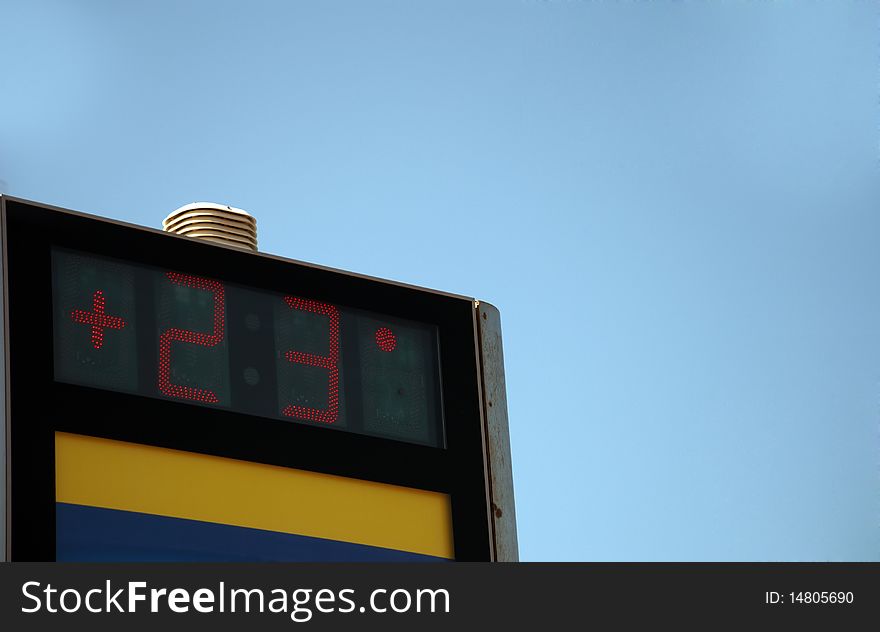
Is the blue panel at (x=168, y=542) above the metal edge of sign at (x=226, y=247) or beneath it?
beneath

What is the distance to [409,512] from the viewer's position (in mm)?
7266

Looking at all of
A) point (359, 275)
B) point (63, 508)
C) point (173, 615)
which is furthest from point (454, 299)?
point (173, 615)

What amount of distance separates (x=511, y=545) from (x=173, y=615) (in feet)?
10.7

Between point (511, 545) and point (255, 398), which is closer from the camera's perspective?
point (255, 398)

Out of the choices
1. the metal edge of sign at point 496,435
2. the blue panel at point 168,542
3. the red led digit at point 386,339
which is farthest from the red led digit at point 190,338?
the metal edge of sign at point 496,435

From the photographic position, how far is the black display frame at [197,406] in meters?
6.23

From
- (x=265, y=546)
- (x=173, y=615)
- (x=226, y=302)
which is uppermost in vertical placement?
(x=226, y=302)

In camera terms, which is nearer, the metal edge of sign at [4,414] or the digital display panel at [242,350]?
the metal edge of sign at [4,414]

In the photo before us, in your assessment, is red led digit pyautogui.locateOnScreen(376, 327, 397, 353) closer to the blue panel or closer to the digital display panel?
the digital display panel

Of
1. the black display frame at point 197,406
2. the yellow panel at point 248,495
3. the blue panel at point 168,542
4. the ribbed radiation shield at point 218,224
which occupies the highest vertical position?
the ribbed radiation shield at point 218,224

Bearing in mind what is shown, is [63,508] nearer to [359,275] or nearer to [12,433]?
[12,433]

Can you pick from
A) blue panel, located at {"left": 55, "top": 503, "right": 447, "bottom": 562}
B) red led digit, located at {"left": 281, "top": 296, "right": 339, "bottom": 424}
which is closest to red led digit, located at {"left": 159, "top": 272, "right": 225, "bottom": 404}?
red led digit, located at {"left": 281, "top": 296, "right": 339, "bottom": 424}

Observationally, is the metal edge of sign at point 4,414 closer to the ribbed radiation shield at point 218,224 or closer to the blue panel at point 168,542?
the blue panel at point 168,542

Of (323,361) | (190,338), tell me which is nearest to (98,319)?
(190,338)
